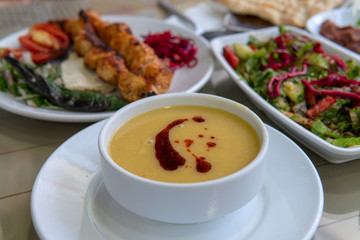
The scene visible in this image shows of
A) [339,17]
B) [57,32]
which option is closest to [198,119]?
[57,32]

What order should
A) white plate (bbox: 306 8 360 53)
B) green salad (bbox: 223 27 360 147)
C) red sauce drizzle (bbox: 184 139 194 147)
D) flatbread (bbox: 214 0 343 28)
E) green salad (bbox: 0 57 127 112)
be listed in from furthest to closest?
flatbread (bbox: 214 0 343 28) < white plate (bbox: 306 8 360 53) < green salad (bbox: 0 57 127 112) < green salad (bbox: 223 27 360 147) < red sauce drizzle (bbox: 184 139 194 147)

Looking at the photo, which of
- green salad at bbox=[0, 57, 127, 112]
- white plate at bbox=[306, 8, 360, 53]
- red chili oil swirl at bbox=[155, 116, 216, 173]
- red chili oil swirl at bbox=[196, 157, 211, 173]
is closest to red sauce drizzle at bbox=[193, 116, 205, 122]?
red chili oil swirl at bbox=[155, 116, 216, 173]

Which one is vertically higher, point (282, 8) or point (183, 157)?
point (183, 157)

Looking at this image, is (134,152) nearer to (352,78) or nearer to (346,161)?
(346,161)

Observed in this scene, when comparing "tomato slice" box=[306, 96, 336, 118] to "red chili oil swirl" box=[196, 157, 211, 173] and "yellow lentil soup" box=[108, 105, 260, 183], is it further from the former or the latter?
"red chili oil swirl" box=[196, 157, 211, 173]

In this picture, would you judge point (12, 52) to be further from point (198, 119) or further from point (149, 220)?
point (149, 220)
